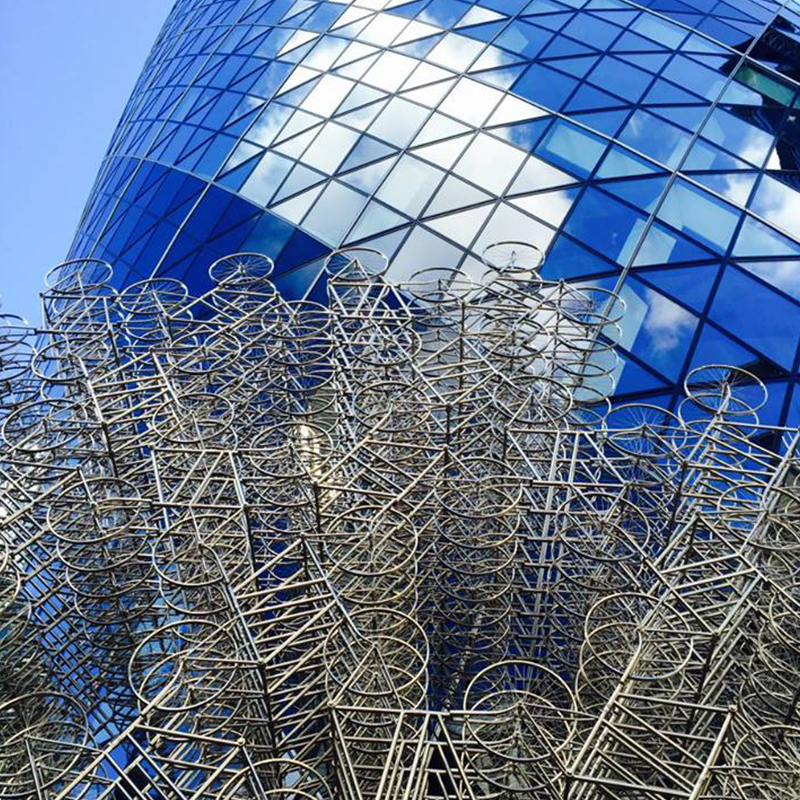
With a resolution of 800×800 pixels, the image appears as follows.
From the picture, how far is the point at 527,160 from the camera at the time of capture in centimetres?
2139

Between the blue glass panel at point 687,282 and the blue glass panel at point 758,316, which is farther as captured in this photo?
the blue glass panel at point 687,282

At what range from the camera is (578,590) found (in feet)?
41.1

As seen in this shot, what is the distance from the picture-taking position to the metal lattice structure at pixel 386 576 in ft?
31.8

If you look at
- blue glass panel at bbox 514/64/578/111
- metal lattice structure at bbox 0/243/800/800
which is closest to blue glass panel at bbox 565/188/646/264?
blue glass panel at bbox 514/64/578/111

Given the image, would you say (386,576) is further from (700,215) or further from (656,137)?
(656,137)

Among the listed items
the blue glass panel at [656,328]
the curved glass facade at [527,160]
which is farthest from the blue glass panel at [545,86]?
the blue glass panel at [656,328]

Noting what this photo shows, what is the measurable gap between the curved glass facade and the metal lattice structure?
324cm

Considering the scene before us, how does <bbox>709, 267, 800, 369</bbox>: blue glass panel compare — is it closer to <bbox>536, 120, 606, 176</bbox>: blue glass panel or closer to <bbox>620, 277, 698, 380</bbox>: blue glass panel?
<bbox>620, 277, 698, 380</bbox>: blue glass panel

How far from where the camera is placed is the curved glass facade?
19172mm

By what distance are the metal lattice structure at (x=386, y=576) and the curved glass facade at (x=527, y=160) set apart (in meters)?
3.24

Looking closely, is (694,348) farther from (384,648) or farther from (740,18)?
(740,18)

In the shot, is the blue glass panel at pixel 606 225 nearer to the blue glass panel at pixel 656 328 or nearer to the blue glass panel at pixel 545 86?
the blue glass panel at pixel 656 328

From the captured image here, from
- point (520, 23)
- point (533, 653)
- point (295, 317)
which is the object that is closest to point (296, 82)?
point (520, 23)

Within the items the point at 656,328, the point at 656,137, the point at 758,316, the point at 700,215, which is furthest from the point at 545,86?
the point at 758,316
